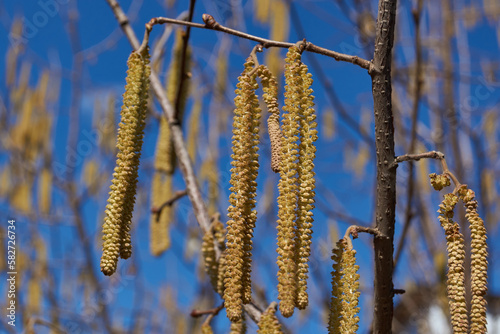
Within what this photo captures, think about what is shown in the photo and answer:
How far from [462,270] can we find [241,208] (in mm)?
305

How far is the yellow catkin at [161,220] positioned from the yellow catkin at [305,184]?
34.0 inches

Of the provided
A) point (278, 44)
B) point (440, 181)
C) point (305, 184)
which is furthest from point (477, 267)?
point (278, 44)

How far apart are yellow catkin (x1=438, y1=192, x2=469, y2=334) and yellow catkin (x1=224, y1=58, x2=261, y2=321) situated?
27 centimetres

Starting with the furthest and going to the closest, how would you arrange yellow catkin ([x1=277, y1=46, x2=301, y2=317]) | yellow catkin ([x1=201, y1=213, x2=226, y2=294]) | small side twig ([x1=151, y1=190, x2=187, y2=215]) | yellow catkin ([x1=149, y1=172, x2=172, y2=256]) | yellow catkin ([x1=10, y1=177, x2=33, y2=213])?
yellow catkin ([x1=10, y1=177, x2=33, y2=213])
yellow catkin ([x1=149, y1=172, x2=172, y2=256])
small side twig ([x1=151, y1=190, x2=187, y2=215])
yellow catkin ([x1=201, y1=213, x2=226, y2=294])
yellow catkin ([x1=277, y1=46, x2=301, y2=317])

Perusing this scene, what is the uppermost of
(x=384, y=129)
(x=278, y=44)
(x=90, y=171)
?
(x=90, y=171)

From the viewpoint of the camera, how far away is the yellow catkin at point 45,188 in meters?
2.58

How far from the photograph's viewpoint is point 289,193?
2.33 feet

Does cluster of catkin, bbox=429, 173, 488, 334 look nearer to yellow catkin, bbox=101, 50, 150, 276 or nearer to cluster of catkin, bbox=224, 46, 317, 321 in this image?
cluster of catkin, bbox=224, 46, 317, 321

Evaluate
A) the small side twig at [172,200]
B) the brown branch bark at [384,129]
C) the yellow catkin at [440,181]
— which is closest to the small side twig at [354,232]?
the brown branch bark at [384,129]

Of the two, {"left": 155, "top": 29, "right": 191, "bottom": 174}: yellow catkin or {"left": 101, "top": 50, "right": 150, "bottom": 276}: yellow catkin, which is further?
{"left": 155, "top": 29, "right": 191, "bottom": 174}: yellow catkin

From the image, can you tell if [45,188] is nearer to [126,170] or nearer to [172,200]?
[172,200]

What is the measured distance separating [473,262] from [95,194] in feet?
7.70

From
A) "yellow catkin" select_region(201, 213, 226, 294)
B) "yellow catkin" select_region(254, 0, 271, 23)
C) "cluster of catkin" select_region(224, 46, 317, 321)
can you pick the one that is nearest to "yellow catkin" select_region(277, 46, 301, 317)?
"cluster of catkin" select_region(224, 46, 317, 321)

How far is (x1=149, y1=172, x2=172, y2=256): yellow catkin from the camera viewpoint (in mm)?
1560
